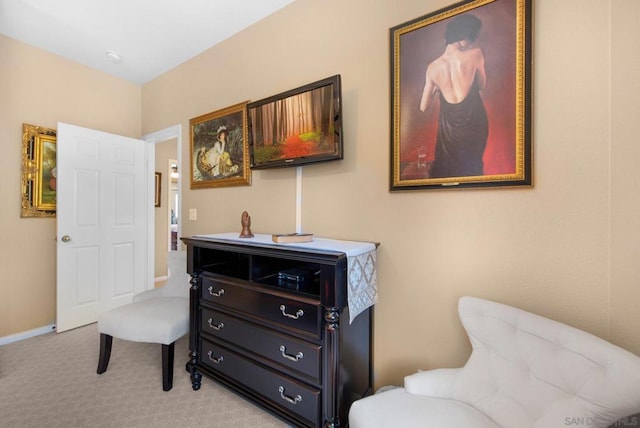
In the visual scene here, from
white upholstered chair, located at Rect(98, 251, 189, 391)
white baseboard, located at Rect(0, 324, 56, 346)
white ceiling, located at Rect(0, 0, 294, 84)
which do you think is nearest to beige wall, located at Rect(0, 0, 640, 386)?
white ceiling, located at Rect(0, 0, 294, 84)

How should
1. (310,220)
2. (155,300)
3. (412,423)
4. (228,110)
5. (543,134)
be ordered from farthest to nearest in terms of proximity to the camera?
(228,110) → (155,300) → (310,220) → (543,134) → (412,423)

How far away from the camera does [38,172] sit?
2795 mm

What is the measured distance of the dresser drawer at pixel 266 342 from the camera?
4.55ft

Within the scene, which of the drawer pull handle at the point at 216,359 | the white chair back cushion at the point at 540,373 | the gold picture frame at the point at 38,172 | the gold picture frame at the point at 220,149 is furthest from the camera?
the gold picture frame at the point at 38,172

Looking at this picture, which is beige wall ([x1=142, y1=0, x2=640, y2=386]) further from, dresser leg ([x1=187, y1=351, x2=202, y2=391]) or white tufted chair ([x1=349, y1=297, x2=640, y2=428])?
dresser leg ([x1=187, y1=351, x2=202, y2=391])

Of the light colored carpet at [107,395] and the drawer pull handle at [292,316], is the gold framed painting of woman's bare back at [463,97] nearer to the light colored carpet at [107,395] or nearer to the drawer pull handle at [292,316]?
the drawer pull handle at [292,316]

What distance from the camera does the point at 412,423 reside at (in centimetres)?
102

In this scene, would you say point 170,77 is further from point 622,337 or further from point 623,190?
point 622,337

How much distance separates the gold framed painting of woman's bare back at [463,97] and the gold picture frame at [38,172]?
140 inches

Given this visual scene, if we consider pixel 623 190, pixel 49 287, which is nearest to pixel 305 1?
pixel 623 190

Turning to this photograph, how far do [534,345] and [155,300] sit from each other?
2.60 meters

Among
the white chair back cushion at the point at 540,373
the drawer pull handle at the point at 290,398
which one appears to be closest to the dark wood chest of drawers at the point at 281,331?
the drawer pull handle at the point at 290,398

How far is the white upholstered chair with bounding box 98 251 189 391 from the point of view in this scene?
1.88 m

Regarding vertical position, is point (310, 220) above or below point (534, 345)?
above
